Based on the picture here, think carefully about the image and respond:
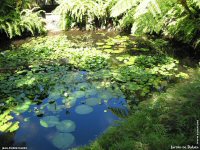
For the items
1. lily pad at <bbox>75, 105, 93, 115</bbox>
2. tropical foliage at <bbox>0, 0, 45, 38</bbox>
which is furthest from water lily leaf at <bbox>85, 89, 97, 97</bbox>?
tropical foliage at <bbox>0, 0, 45, 38</bbox>

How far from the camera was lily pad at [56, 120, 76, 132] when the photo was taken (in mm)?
3885

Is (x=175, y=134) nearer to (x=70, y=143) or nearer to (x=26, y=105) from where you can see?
(x=70, y=143)

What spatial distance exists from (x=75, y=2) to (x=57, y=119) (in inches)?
250

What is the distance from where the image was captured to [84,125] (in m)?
4.05

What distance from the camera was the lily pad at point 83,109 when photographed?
434 cm

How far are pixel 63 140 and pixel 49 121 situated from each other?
53cm

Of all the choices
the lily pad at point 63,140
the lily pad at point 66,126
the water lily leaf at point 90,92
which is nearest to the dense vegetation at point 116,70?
the water lily leaf at point 90,92

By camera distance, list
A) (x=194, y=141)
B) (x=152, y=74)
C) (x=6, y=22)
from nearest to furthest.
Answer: (x=194, y=141), (x=152, y=74), (x=6, y=22)

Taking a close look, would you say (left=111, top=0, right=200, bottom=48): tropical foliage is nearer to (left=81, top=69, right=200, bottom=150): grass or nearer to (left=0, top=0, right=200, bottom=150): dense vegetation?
(left=0, top=0, right=200, bottom=150): dense vegetation

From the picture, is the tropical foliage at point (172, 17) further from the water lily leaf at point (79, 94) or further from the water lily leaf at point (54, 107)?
the water lily leaf at point (54, 107)

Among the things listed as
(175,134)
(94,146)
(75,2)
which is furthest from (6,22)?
(175,134)

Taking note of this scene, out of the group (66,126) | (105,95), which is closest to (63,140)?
(66,126)

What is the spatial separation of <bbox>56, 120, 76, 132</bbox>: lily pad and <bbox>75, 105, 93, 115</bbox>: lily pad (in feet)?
1.02

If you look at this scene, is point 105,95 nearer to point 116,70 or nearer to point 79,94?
point 79,94
